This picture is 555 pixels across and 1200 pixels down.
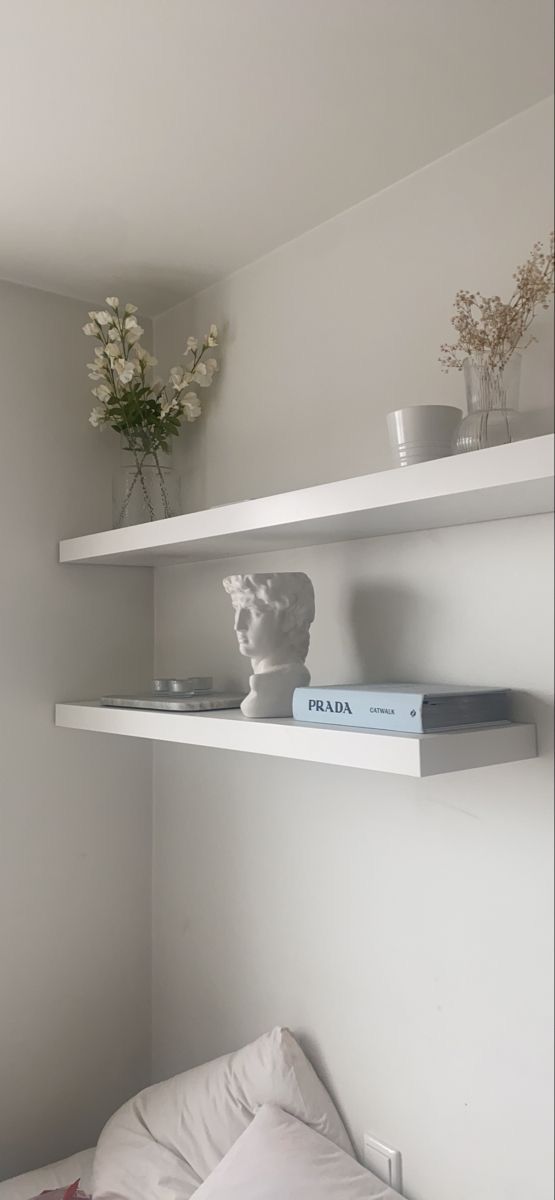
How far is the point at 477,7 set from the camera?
119 cm

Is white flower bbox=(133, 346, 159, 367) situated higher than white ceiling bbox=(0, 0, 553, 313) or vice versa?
white ceiling bbox=(0, 0, 553, 313)

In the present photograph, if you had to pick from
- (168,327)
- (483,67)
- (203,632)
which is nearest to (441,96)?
(483,67)

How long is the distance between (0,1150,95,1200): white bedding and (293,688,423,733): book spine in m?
1.12

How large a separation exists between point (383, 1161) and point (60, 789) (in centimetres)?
98

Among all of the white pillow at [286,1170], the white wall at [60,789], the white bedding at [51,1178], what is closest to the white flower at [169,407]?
the white wall at [60,789]

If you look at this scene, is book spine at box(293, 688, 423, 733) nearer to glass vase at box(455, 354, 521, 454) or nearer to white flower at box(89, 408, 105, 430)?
glass vase at box(455, 354, 521, 454)

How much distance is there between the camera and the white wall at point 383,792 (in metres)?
1.34

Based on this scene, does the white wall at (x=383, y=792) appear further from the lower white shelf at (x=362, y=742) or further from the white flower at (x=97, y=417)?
the white flower at (x=97, y=417)

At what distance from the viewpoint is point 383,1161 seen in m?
1.55

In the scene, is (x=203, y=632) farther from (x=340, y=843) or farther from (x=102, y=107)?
(x=102, y=107)

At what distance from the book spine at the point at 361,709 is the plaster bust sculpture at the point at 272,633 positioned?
106 millimetres

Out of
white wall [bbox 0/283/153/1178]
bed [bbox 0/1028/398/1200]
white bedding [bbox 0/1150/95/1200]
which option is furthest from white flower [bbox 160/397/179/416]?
white bedding [bbox 0/1150/95/1200]

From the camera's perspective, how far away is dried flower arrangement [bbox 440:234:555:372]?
4.04ft

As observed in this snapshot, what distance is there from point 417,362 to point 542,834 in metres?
0.77
